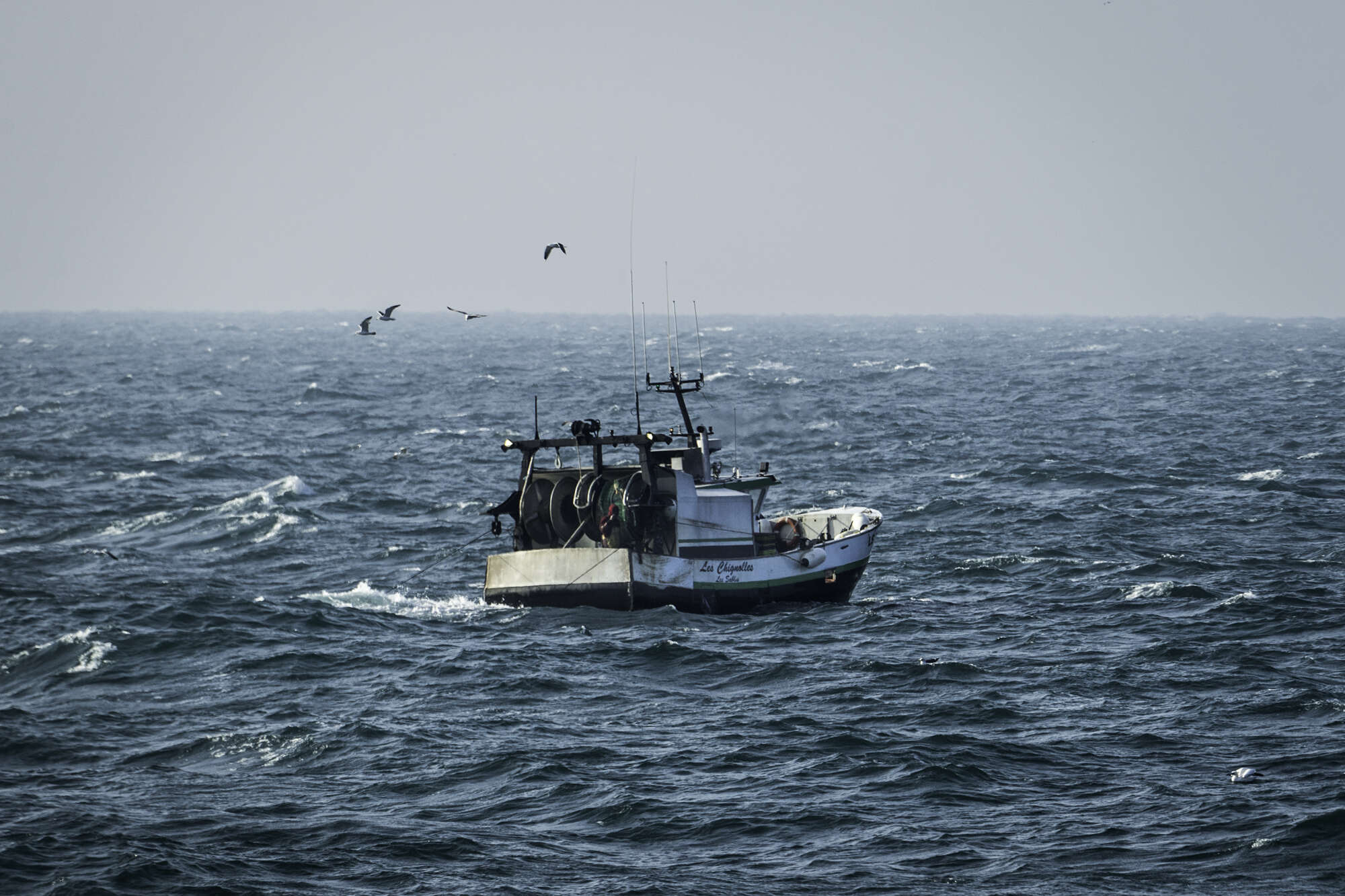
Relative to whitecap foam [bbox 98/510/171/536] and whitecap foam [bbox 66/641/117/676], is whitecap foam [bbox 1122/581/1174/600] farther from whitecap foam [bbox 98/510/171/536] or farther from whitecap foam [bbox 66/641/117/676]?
whitecap foam [bbox 98/510/171/536]

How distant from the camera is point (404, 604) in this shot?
130ft

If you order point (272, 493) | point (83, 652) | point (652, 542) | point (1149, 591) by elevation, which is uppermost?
point (652, 542)

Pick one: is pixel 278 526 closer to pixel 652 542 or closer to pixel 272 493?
pixel 272 493

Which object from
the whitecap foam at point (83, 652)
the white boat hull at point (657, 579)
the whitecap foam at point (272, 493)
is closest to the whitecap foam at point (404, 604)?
the white boat hull at point (657, 579)

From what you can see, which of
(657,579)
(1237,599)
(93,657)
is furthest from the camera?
(657,579)

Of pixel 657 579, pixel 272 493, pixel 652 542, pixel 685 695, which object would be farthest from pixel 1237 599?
pixel 272 493

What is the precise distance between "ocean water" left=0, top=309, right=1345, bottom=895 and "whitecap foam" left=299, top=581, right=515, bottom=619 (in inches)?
8.4

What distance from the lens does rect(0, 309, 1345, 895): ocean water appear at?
69.9 feet

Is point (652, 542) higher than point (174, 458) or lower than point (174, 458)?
higher

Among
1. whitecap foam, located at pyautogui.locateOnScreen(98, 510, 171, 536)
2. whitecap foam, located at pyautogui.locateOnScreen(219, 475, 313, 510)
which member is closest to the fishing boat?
whitecap foam, located at pyautogui.locateOnScreen(98, 510, 171, 536)

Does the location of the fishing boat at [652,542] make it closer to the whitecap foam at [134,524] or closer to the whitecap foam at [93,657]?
the whitecap foam at [93,657]

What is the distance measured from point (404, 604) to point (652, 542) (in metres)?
7.07

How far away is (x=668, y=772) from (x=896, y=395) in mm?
82064

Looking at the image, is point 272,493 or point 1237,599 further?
point 272,493
